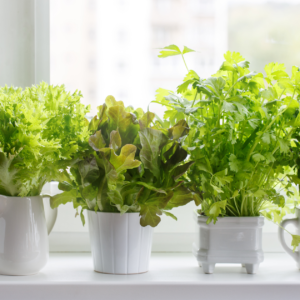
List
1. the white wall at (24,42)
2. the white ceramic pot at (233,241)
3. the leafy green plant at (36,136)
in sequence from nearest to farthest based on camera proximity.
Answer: the leafy green plant at (36,136) → the white ceramic pot at (233,241) → the white wall at (24,42)

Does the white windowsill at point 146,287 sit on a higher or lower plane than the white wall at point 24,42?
lower

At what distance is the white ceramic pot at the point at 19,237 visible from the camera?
61 centimetres

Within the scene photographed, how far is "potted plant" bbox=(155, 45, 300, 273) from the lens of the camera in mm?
611

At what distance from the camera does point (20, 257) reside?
2.01 feet

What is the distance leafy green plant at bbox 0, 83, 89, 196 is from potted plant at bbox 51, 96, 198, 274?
0.04m

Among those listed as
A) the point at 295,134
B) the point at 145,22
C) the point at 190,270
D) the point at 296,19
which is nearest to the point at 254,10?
the point at 296,19

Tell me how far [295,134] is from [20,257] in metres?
0.59

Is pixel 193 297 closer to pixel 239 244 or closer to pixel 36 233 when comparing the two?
pixel 239 244

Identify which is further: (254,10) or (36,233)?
(254,10)

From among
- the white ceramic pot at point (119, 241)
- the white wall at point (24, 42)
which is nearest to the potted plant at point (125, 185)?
the white ceramic pot at point (119, 241)

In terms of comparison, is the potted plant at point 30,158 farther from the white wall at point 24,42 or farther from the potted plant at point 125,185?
the white wall at point 24,42

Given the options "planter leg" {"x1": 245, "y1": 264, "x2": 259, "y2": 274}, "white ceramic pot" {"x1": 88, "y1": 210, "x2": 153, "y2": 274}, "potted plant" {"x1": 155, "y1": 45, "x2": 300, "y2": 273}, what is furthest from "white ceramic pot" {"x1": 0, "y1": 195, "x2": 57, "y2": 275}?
"planter leg" {"x1": 245, "y1": 264, "x2": 259, "y2": 274}

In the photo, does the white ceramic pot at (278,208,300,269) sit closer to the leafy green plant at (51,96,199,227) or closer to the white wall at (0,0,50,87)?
the leafy green plant at (51,96,199,227)

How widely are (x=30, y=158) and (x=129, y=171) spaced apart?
0.18 metres
